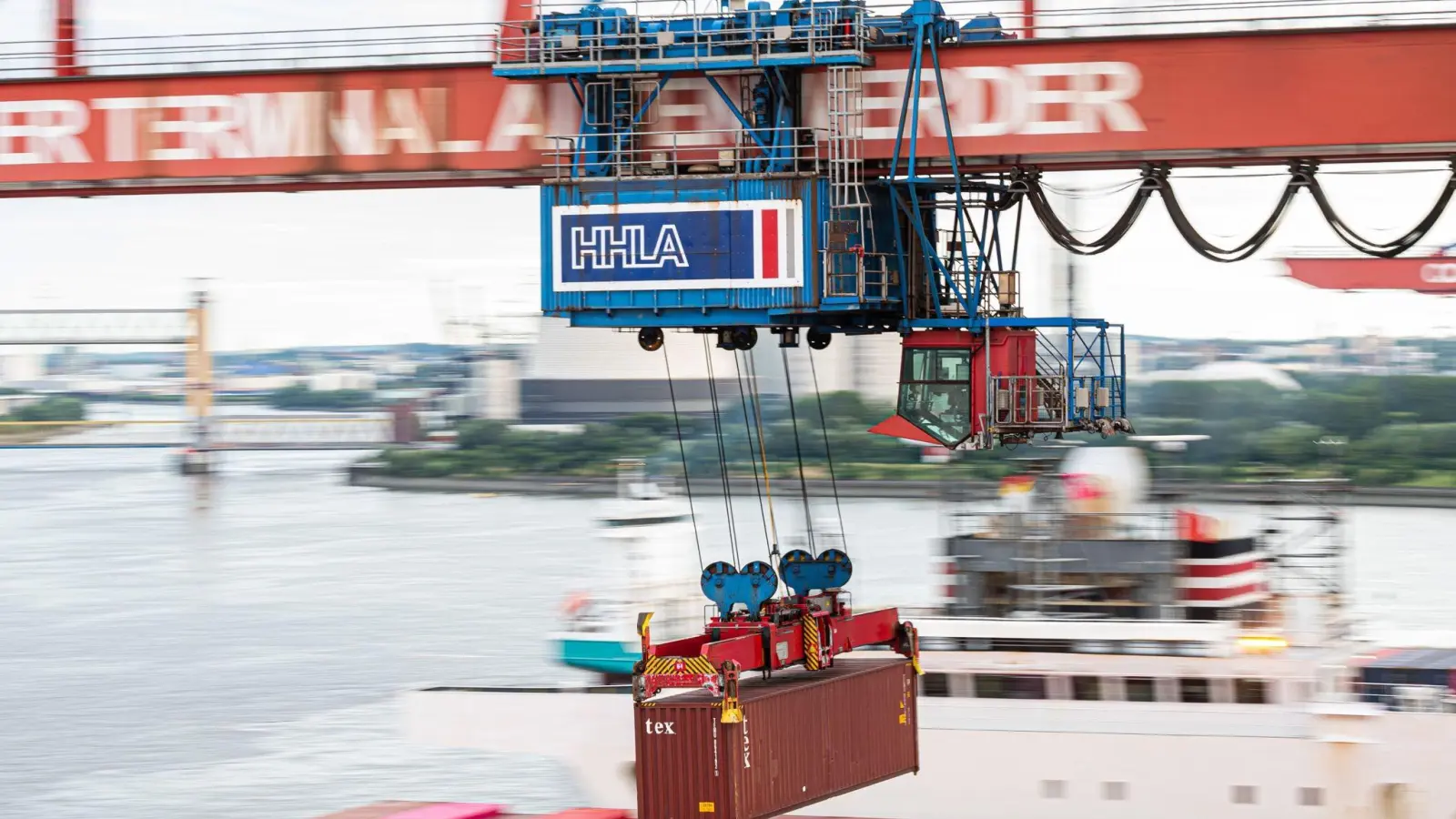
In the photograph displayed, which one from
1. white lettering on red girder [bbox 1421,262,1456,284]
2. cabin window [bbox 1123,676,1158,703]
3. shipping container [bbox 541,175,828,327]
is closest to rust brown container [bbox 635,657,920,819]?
shipping container [bbox 541,175,828,327]

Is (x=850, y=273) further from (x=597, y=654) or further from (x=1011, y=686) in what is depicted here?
(x=597, y=654)

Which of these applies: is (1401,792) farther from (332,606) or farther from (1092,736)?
(332,606)

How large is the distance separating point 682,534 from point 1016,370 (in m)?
18.2

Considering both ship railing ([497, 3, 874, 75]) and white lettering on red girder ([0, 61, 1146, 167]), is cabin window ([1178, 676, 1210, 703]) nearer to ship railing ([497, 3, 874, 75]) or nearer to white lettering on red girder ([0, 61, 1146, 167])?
white lettering on red girder ([0, 61, 1146, 167])

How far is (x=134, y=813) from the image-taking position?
29.2 m

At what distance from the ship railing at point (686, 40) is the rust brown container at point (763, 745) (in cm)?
655

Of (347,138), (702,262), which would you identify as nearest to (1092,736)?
(702,262)

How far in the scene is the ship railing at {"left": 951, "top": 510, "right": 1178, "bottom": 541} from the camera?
95.3 ft

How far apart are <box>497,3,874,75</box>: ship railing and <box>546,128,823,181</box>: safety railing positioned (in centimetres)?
73

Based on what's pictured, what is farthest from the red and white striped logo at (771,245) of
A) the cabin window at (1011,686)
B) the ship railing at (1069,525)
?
the ship railing at (1069,525)

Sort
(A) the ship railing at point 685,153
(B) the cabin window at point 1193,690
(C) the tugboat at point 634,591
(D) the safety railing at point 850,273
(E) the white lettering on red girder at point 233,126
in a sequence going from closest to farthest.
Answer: (D) the safety railing at point 850,273
(A) the ship railing at point 685,153
(E) the white lettering on red girder at point 233,126
(B) the cabin window at point 1193,690
(C) the tugboat at point 634,591

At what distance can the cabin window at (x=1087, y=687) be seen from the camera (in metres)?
26.4

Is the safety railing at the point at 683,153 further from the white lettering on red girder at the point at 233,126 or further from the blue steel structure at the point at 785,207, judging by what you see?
the white lettering on red girder at the point at 233,126

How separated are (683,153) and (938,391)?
3.53 metres
